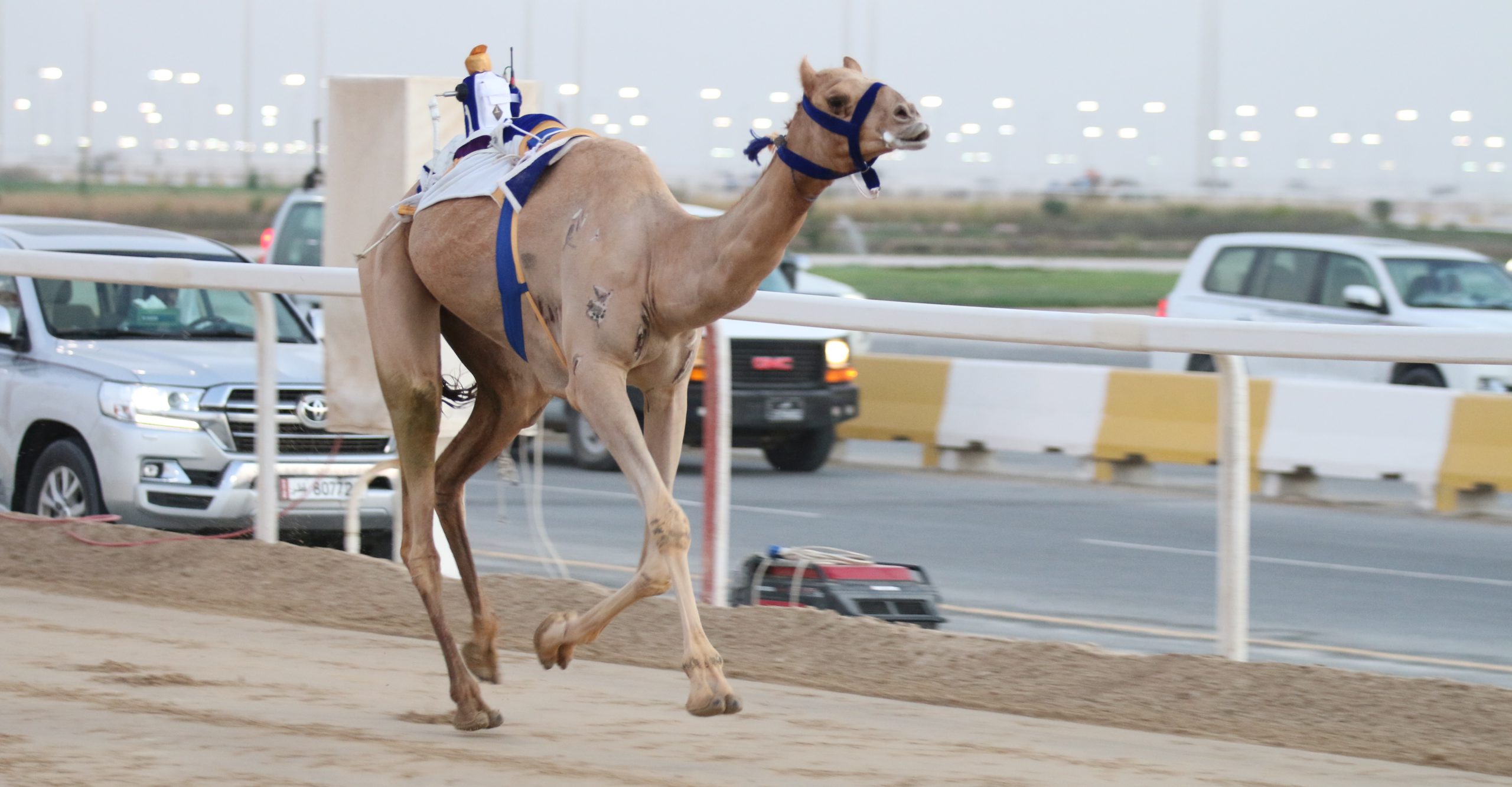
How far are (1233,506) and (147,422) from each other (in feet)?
20.0

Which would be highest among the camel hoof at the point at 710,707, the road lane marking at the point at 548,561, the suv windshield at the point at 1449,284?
the camel hoof at the point at 710,707

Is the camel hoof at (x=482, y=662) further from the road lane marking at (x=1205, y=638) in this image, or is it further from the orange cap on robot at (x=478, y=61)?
the road lane marking at (x=1205, y=638)

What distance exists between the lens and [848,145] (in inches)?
190

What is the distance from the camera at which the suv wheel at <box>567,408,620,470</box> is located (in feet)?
53.7

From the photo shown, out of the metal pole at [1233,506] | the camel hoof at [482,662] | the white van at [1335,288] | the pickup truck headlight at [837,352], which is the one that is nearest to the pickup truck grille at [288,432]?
the camel hoof at [482,662]

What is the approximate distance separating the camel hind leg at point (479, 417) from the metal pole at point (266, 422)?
2982 mm

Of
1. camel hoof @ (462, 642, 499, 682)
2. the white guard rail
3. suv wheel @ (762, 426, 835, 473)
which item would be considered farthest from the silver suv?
suv wheel @ (762, 426, 835, 473)

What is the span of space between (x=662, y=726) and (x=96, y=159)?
2042 inches

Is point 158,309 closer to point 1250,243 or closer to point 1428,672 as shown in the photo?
point 1428,672

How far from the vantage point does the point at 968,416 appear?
54.0ft

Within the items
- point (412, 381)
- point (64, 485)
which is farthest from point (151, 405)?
point (412, 381)

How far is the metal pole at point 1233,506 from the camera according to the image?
684 cm

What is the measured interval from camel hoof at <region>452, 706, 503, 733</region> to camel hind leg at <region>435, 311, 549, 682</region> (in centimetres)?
36

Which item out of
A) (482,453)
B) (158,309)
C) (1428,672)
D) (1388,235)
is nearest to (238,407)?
(158,309)
